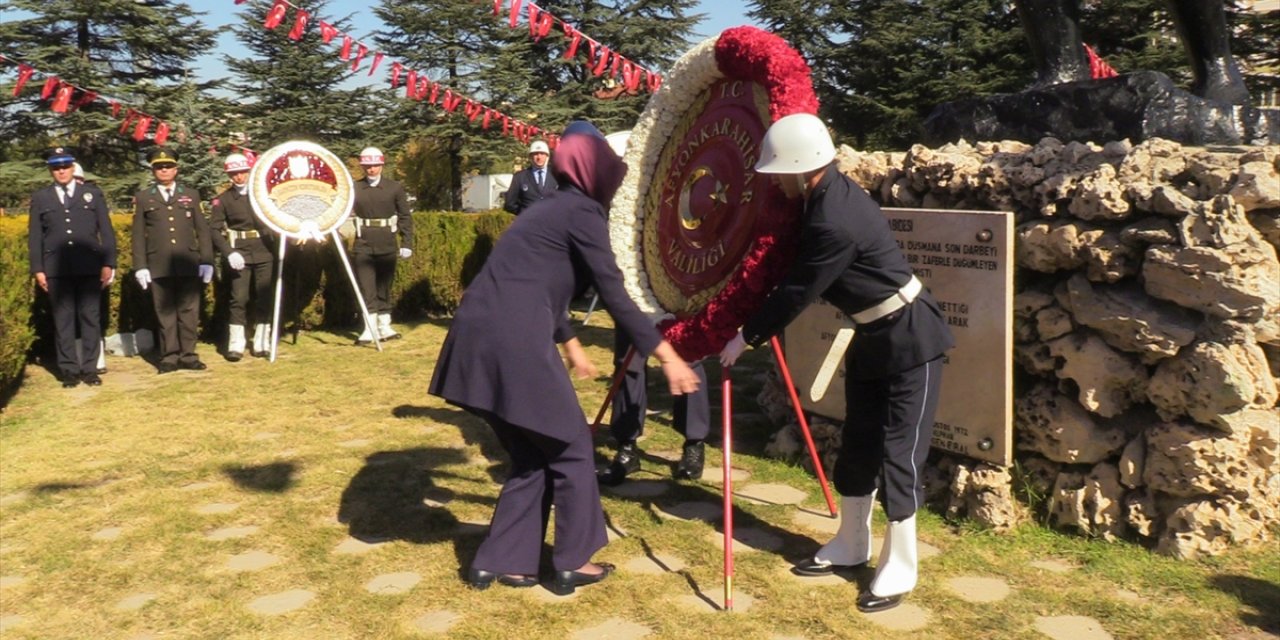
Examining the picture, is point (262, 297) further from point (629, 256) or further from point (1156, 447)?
point (1156, 447)

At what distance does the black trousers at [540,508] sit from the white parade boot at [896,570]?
1058mm

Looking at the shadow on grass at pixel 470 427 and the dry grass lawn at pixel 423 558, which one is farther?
the shadow on grass at pixel 470 427

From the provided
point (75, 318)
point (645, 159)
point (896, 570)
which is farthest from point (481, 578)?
point (75, 318)

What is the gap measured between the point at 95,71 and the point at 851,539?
2365cm

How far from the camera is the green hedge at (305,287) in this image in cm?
808

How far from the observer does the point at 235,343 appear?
9469 millimetres

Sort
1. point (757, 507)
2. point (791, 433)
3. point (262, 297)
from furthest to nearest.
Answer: point (262, 297) < point (791, 433) < point (757, 507)

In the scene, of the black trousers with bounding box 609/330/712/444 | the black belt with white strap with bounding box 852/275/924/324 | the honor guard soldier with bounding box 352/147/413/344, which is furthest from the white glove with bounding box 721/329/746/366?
the honor guard soldier with bounding box 352/147/413/344

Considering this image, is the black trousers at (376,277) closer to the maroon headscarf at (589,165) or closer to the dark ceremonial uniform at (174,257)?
the dark ceremonial uniform at (174,257)

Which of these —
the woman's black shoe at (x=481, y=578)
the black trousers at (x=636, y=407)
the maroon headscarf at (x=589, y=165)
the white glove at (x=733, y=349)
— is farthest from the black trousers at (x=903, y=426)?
the black trousers at (x=636, y=407)

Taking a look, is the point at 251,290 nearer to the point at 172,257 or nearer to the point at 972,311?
the point at 172,257

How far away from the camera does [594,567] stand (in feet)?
13.1

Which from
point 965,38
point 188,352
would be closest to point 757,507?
point 188,352

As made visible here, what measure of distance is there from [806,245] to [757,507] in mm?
1737
